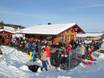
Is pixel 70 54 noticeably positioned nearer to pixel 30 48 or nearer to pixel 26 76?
pixel 26 76

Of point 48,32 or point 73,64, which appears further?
point 48,32

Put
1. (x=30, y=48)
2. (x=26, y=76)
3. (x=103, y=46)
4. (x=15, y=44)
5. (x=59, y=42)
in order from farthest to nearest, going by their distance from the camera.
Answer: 1. (x=15, y=44)
2. (x=59, y=42)
3. (x=103, y=46)
4. (x=30, y=48)
5. (x=26, y=76)

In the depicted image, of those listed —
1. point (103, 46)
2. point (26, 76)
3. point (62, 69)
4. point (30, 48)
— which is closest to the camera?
point (26, 76)

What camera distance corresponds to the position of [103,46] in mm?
26969

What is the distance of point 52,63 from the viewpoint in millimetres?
17500

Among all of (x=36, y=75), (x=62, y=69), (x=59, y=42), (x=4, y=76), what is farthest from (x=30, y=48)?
(x=4, y=76)

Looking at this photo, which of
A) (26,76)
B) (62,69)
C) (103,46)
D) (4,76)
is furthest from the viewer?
(103,46)

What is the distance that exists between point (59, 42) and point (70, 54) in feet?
41.6

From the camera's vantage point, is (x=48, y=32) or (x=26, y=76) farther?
(x=48, y=32)

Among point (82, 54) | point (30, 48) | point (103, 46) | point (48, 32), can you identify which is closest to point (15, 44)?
point (48, 32)

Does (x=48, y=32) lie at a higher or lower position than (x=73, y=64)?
higher

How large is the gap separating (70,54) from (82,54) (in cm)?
202

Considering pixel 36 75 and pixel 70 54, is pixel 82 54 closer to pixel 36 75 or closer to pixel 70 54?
pixel 70 54

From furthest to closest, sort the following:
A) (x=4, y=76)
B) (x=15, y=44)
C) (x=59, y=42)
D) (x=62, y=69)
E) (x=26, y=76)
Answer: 1. (x=15, y=44)
2. (x=59, y=42)
3. (x=62, y=69)
4. (x=26, y=76)
5. (x=4, y=76)
